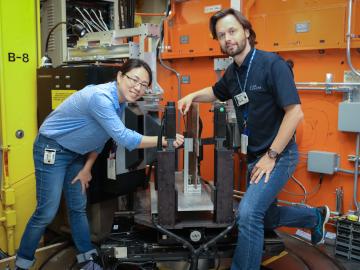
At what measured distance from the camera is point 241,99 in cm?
255

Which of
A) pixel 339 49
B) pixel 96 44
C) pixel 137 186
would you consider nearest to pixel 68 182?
pixel 137 186

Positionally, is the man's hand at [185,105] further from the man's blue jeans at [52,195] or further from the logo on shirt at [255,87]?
the man's blue jeans at [52,195]

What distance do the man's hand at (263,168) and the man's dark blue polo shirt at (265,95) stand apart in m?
0.13

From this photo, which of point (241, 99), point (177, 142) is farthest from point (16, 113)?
point (241, 99)

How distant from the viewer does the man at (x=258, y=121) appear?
2330 mm

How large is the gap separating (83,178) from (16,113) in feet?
2.91

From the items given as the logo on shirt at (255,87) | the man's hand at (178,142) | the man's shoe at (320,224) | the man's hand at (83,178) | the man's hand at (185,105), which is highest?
the logo on shirt at (255,87)

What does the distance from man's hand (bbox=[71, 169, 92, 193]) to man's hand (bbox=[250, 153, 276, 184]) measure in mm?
1135

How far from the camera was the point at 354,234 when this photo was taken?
3107 millimetres

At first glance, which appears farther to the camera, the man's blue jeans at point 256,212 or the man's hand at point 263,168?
the man's hand at point 263,168

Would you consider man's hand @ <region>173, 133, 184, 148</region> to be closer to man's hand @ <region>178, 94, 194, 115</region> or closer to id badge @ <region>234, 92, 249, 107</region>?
man's hand @ <region>178, 94, 194, 115</region>

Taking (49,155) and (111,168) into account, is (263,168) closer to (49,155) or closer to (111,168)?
(111,168)

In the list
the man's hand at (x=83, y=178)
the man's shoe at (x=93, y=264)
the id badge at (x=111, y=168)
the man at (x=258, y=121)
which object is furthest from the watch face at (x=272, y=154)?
the man's shoe at (x=93, y=264)

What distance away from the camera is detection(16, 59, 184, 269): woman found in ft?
7.86
